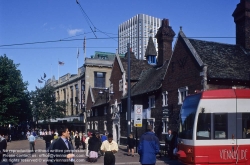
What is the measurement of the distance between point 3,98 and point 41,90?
41.8 feet

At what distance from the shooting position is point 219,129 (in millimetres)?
11828

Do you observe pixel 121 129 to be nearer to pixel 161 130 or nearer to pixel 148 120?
pixel 148 120

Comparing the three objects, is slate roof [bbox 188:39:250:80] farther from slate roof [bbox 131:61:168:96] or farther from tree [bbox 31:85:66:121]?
tree [bbox 31:85:66:121]

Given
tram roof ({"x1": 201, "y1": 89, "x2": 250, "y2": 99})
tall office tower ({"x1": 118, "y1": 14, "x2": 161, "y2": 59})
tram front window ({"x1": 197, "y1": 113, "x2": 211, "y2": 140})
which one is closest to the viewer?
tram front window ({"x1": 197, "y1": 113, "x2": 211, "y2": 140})

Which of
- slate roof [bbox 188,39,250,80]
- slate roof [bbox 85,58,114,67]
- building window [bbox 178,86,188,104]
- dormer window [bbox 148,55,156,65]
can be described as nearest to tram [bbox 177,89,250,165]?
slate roof [bbox 188,39,250,80]

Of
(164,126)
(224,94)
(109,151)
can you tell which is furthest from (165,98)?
(109,151)

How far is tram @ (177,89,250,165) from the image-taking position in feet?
37.9

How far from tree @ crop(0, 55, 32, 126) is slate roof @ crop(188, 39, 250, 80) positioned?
2902 centimetres

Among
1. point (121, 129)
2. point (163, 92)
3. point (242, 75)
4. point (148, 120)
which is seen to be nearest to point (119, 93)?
point (121, 129)

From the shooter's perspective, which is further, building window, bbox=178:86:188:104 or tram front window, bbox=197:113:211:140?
building window, bbox=178:86:188:104

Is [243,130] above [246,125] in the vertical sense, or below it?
below

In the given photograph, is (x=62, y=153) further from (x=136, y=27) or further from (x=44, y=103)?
(x=136, y=27)

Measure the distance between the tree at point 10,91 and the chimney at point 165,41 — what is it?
23.0m

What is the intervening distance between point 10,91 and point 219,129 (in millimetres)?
37699
